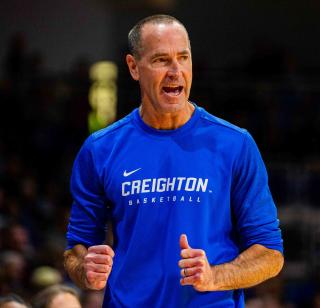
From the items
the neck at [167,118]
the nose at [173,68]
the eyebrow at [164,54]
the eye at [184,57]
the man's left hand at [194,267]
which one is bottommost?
the man's left hand at [194,267]

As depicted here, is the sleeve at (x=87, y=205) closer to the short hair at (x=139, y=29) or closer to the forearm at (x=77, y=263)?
the forearm at (x=77, y=263)

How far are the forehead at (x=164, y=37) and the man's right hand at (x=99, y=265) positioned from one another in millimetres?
912

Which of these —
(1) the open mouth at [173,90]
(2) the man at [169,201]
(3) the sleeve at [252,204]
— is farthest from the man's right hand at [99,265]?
(1) the open mouth at [173,90]

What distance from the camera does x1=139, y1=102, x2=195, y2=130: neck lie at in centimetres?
417

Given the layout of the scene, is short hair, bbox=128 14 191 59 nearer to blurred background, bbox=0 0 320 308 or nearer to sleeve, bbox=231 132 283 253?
sleeve, bbox=231 132 283 253

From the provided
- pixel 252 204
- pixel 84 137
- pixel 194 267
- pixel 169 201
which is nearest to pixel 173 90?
pixel 169 201

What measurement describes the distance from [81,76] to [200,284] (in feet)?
34.3

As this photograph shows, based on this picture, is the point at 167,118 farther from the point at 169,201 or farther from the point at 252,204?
the point at 252,204

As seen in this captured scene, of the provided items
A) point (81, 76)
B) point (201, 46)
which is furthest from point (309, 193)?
point (201, 46)

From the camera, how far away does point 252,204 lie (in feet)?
13.1

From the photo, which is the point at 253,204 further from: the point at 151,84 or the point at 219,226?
the point at 151,84

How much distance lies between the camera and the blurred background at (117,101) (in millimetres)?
11328

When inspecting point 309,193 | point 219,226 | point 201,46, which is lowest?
point 219,226

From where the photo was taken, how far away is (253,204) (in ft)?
13.1
